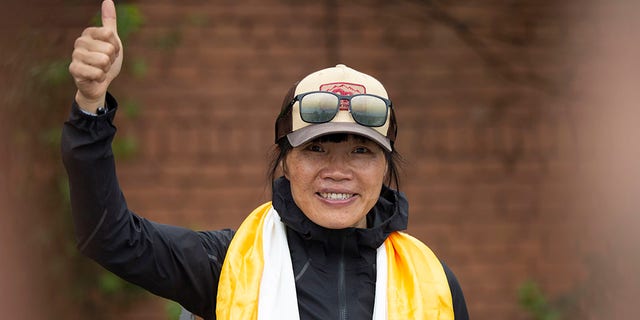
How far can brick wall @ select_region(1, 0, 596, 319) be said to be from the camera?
221 inches

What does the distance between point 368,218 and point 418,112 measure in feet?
9.18

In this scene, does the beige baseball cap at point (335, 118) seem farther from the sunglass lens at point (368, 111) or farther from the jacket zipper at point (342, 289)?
the jacket zipper at point (342, 289)

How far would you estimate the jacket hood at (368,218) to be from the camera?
2.90m

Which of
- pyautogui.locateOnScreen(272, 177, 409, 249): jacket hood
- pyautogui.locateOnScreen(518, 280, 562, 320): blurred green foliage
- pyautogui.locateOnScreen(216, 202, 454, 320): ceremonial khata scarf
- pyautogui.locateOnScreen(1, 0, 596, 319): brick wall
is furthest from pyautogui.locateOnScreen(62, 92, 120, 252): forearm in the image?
pyautogui.locateOnScreen(518, 280, 562, 320): blurred green foliage

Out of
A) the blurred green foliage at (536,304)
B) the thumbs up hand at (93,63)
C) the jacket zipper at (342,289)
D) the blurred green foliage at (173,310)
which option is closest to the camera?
the thumbs up hand at (93,63)

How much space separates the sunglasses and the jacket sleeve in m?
0.46

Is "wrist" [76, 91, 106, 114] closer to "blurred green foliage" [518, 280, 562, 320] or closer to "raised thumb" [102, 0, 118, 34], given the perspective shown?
"raised thumb" [102, 0, 118, 34]

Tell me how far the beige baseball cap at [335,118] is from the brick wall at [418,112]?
8.56ft

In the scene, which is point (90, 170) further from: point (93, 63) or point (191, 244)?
point (191, 244)

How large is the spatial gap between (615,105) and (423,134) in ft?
3.56

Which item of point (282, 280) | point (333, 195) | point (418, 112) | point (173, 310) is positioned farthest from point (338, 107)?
point (418, 112)

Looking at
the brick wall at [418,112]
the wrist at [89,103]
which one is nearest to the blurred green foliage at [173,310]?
the brick wall at [418,112]

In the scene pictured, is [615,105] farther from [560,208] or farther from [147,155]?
[147,155]

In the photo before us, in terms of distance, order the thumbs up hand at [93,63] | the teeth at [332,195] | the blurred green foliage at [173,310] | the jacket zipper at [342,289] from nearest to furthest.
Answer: the thumbs up hand at [93,63]
the jacket zipper at [342,289]
the teeth at [332,195]
the blurred green foliage at [173,310]
